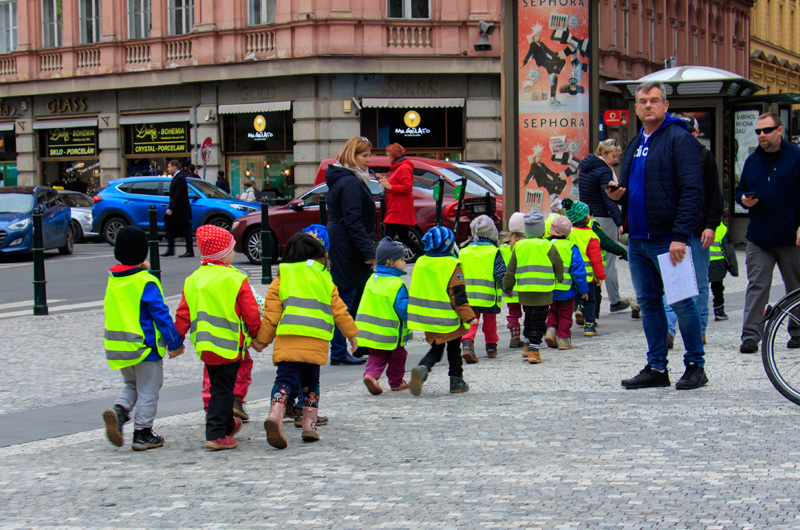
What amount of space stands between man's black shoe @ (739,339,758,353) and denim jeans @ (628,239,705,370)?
5.61ft

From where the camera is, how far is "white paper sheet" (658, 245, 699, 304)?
23.2 ft

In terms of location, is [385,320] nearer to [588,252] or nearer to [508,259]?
[508,259]

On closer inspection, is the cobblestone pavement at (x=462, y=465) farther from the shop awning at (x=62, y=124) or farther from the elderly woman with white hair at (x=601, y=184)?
the shop awning at (x=62, y=124)

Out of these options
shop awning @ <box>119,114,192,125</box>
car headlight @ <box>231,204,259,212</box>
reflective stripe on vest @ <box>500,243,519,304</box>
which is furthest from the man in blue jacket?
shop awning @ <box>119,114,192,125</box>

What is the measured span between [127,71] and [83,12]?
3301 mm

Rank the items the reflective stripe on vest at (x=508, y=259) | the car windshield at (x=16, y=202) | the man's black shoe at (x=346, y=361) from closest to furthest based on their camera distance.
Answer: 1. the man's black shoe at (x=346, y=361)
2. the reflective stripe on vest at (x=508, y=259)
3. the car windshield at (x=16, y=202)

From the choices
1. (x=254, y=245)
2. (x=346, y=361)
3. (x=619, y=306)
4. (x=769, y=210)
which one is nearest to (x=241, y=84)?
(x=254, y=245)

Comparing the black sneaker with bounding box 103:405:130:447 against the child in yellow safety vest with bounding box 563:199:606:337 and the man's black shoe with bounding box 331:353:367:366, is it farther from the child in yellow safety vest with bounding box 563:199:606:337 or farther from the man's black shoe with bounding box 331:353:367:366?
the child in yellow safety vest with bounding box 563:199:606:337

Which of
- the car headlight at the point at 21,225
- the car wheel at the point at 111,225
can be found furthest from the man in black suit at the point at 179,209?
the car wheel at the point at 111,225

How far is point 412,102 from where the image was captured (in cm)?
3077

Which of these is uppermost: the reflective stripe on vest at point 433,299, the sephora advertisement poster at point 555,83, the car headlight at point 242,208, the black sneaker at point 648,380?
the sephora advertisement poster at point 555,83

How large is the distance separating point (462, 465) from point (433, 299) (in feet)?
7.53

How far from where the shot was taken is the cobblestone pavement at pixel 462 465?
4.58m

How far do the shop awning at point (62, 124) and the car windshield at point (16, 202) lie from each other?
14058 mm
